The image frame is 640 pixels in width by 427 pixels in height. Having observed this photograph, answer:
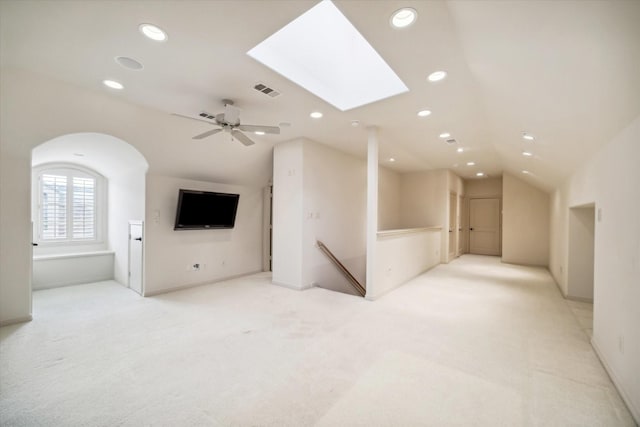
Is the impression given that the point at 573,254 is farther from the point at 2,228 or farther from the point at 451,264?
the point at 2,228

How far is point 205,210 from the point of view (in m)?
5.21

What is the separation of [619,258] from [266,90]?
393 centimetres

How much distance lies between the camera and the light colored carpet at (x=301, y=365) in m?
1.89

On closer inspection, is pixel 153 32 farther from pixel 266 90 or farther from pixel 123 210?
pixel 123 210

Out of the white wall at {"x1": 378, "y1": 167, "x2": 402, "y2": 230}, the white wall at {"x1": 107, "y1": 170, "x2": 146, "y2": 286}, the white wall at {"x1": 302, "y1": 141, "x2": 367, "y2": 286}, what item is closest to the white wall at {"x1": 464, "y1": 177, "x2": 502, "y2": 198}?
the white wall at {"x1": 378, "y1": 167, "x2": 402, "y2": 230}

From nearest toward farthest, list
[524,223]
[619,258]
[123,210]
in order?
[619,258], [123,210], [524,223]

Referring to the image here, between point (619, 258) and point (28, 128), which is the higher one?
point (28, 128)

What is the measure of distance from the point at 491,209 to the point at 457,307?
24.6 feet

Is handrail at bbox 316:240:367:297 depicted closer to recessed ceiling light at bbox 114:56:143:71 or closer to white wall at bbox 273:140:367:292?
white wall at bbox 273:140:367:292

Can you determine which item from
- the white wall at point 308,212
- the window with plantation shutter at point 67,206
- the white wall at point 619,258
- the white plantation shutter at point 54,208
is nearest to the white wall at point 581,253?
the white wall at point 619,258

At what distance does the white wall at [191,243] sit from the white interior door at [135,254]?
22 cm

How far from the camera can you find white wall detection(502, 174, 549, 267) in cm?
773

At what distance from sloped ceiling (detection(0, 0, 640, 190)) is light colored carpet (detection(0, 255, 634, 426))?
2314 millimetres

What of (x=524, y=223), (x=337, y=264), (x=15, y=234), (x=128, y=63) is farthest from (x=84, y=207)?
(x=524, y=223)
